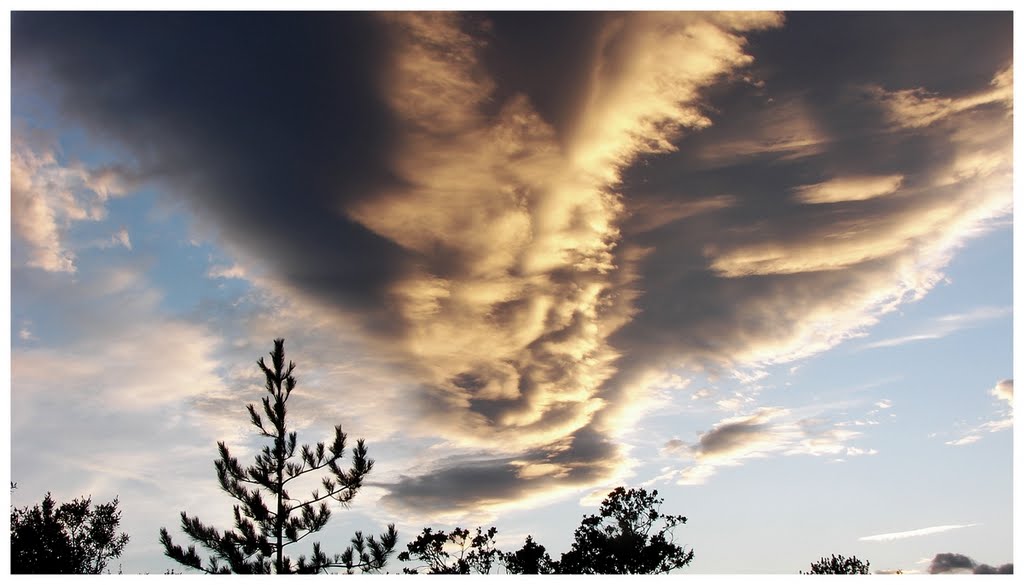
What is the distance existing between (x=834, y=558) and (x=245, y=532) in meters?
25.8

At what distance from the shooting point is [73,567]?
28578mm

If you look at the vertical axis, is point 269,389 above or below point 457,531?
above

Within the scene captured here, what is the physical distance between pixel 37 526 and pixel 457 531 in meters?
18.4

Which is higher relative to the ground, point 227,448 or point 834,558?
point 227,448

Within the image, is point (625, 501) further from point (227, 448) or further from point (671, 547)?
point (227, 448)

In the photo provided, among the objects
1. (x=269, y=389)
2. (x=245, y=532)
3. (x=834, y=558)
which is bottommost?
(x=834, y=558)

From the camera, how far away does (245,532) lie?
2288 centimetres

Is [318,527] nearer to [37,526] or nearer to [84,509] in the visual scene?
[37,526]
